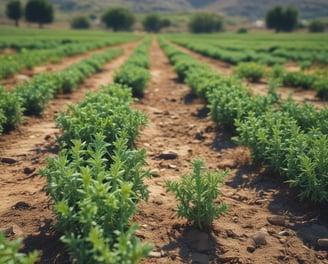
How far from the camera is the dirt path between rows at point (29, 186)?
3869 mm

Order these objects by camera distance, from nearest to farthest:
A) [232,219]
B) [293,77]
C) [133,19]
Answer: [232,219], [293,77], [133,19]

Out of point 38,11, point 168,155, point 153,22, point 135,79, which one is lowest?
point 168,155

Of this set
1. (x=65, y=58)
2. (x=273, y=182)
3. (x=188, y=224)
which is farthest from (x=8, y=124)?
(x=65, y=58)

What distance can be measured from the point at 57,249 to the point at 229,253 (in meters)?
1.86

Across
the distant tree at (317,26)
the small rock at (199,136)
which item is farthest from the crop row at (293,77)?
Result: the distant tree at (317,26)

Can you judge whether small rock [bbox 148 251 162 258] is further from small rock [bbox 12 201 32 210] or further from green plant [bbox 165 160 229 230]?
small rock [bbox 12 201 32 210]

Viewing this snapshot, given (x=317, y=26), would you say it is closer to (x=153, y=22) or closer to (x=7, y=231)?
(x=153, y=22)

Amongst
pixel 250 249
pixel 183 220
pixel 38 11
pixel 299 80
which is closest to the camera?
pixel 250 249

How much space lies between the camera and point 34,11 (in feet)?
306

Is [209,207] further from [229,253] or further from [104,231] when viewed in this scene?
[104,231]

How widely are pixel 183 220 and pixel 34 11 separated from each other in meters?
101

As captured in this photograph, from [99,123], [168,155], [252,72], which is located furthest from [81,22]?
[99,123]

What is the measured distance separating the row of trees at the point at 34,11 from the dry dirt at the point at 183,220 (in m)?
96.6

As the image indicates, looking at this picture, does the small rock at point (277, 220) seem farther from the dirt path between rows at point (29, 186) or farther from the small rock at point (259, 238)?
the dirt path between rows at point (29, 186)
